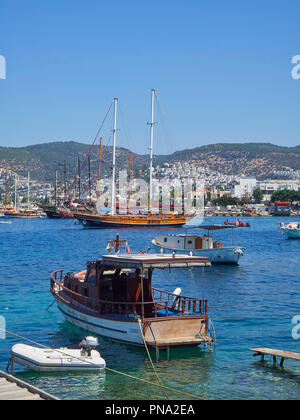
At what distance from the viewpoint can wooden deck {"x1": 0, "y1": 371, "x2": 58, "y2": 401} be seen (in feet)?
40.8

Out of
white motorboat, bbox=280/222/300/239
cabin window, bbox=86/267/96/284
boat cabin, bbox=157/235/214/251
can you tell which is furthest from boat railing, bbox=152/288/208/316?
white motorboat, bbox=280/222/300/239

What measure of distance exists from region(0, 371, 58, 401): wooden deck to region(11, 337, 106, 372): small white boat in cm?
371

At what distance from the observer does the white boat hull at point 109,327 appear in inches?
760

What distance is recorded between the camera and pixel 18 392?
→ 12.9m

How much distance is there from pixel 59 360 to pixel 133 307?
3.86 m

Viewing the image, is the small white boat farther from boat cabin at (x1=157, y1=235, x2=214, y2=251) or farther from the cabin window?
boat cabin at (x1=157, y1=235, x2=214, y2=251)

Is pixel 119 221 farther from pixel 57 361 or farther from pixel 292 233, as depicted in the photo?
pixel 57 361

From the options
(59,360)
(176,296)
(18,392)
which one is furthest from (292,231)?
(18,392)

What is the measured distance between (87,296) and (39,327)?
2963 mm

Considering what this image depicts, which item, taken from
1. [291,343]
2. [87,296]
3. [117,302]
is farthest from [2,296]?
[291,343]

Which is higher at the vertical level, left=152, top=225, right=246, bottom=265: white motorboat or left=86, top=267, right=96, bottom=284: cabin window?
left=86, top=267, right=96, bottom=284: cabin window

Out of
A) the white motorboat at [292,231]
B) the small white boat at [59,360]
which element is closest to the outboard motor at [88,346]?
the small white boat at [59,360]

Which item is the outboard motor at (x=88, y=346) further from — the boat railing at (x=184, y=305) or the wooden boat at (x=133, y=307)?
the boat railing at (x=184, y=305)

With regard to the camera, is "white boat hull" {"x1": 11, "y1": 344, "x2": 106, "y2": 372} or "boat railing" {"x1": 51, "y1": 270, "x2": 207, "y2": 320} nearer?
"white boat hull" {"x1": 11, "y1": 344, "x2": 106, "y2": 372}
